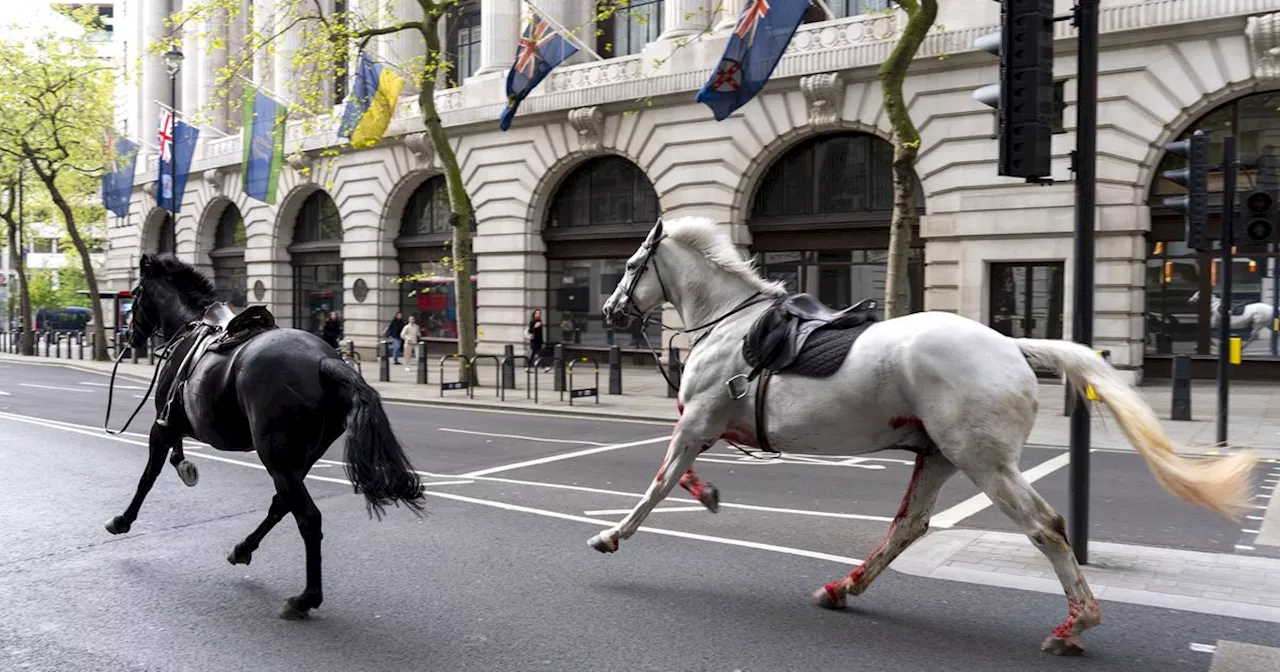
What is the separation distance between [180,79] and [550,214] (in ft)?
91.3

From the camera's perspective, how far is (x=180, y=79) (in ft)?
156

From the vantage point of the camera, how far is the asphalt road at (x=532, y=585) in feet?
15.8

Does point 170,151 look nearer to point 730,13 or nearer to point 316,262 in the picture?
point 316,262

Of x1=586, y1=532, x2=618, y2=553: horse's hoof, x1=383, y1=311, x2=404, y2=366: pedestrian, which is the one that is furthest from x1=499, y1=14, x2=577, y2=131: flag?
x1=586, y1=532, x2=618, y2=553: horse's hoof

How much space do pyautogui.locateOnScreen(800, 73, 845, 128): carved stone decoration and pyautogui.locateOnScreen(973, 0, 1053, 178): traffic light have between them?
17.6 metres

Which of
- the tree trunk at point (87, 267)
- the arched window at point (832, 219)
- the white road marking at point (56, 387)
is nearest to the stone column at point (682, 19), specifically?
the arched window at point (832, 219)

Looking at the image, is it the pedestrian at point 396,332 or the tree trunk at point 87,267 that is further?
the tree trunk at point 87,267

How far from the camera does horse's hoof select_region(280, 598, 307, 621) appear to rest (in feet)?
17.7

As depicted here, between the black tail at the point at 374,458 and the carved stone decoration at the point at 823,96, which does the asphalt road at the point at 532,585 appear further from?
the carved stone decoration at the point at 823,96

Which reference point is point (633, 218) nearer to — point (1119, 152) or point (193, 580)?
point (1119, 152)

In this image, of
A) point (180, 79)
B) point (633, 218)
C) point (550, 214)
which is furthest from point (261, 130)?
point (180, 79)

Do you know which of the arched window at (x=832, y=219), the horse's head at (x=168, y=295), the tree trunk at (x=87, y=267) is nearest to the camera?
the horse's head at (x=168, y=295)

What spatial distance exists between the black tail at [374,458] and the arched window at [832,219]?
2000 centimetres

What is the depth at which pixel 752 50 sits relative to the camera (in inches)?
766
